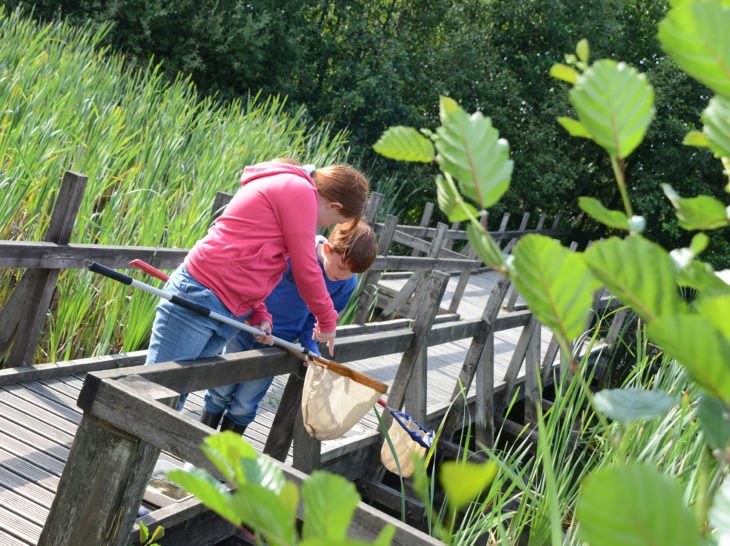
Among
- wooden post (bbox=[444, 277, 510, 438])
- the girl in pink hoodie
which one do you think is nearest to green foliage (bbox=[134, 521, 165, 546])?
the girl in pink hoodie

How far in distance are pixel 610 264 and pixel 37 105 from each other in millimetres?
5662

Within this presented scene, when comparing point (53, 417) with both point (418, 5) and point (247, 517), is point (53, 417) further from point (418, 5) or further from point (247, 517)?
point (418, 5)

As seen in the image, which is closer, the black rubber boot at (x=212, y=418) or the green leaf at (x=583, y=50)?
the green leaf at (x=583, y=50)

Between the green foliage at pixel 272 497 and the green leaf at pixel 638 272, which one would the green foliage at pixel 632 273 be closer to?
the green leaf at pixel 638 272

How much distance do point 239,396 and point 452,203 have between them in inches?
125

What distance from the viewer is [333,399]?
292cm

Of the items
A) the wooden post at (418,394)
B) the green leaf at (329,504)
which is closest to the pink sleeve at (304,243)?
the wooden post at (418,394)

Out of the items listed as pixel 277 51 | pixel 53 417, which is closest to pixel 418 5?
pixel 277 51

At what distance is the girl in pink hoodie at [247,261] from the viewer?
3025 millimetres

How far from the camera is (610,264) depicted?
0.46 m

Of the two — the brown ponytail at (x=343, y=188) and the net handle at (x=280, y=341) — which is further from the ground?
the brown ponytail at (x=343, y=188)

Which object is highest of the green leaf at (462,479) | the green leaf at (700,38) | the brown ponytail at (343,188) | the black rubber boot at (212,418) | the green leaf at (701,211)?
the green leaf at (700,38)

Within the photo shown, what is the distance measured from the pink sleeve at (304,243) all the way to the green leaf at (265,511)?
2.58 meters

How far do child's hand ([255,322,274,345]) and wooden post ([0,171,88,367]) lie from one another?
1.18 m
